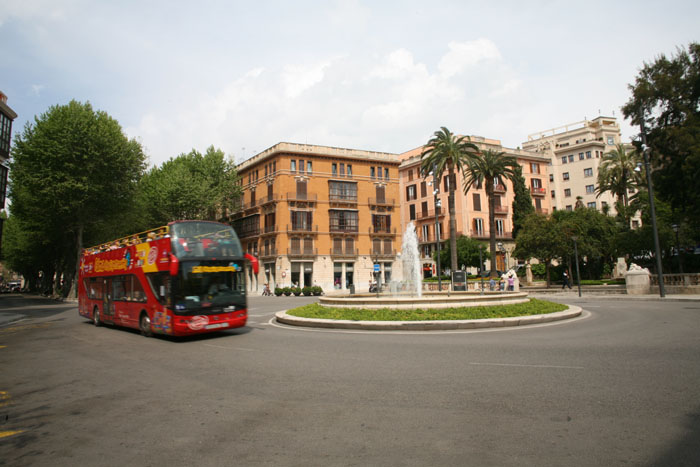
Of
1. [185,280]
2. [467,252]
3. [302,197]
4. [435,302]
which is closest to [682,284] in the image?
[435,302]

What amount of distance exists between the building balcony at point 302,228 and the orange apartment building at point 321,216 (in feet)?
0.34

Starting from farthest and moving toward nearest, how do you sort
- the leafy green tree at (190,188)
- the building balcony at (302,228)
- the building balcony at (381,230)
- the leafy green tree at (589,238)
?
1. the building balcony at (381,230)
2. the building balcony at (302,228)
3. the leafy green tree at (190,188)
4. the leafy green tree at (589,238)

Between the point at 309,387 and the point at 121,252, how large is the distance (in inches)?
466

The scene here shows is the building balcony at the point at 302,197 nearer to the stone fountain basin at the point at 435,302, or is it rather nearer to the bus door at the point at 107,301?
the bus door at the point at 107,301

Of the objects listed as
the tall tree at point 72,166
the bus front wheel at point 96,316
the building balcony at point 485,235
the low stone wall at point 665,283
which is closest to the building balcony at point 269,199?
the tall tree at point 72,166

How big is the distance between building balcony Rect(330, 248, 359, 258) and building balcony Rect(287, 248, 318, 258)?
2429 mm

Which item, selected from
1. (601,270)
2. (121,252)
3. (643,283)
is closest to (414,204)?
(601,270)

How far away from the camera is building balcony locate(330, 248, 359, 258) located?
186 ft

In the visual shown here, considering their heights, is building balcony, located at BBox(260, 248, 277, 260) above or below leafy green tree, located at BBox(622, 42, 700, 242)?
below

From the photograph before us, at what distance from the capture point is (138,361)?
935 cm

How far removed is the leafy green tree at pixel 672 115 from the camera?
80.2ft

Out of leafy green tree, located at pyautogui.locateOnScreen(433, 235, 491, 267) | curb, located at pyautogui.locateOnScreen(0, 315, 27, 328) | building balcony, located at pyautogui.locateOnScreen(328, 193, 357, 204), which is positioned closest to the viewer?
curb, located at pyautogui.locateOnScreen(0, 315, 27, 328)

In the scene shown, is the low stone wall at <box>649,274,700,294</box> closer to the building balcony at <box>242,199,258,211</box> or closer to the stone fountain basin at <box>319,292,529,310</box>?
the stone fountain basin at <box>319,292,529,310</box>

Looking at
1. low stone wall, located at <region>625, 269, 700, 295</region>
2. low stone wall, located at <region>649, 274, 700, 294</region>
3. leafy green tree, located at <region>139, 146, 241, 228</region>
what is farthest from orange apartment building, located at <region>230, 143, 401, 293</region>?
low stone wall, located at <region>649, 274, 700, 294</region>
